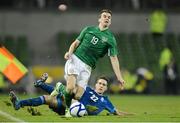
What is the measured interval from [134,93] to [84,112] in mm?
13732

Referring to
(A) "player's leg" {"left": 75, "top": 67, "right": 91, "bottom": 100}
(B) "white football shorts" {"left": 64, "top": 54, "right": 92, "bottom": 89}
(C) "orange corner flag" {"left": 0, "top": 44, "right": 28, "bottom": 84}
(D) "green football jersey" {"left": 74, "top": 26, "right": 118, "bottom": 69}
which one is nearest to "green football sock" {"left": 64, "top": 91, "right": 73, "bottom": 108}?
(A) "player's leg" {"left": 75, "top": 67, "right": 91, "bottom": 100}

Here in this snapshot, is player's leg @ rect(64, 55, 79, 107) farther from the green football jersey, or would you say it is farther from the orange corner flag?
the orange corner flag

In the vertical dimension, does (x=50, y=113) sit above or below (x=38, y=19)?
below

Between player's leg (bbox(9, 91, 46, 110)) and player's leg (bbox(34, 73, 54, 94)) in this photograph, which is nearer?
player's leg (bbox(9, 91, 46, 110))

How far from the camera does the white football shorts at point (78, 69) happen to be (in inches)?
666

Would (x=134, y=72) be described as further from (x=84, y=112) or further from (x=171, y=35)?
(x=84, y=112)

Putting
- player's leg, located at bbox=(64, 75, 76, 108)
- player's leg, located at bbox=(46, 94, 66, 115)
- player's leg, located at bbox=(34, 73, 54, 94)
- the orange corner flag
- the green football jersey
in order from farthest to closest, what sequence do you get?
the orange corner flag
player's leg, located at bbox=(34, 73, 54, 94)
the green football jersey
player's leg, located at bbox=(64, 75, 76, 108)
player's leg, located at bbox=(46, 94, 66, 115)

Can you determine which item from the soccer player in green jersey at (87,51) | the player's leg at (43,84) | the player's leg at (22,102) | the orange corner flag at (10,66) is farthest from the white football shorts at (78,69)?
the orange corner flag at (10,66)

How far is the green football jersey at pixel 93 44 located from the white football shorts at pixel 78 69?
9cm

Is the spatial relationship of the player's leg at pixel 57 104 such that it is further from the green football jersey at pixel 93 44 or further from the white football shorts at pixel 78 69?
the green football jersey at pixel 93 44

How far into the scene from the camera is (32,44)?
32.2 meters

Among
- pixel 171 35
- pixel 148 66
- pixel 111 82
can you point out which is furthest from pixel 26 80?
pixel 171 35

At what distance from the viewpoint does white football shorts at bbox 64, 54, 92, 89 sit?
16922 millimetres

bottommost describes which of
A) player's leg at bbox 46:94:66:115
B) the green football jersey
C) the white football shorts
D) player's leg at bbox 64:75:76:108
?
player's leg at bbox 46:94:66:115
